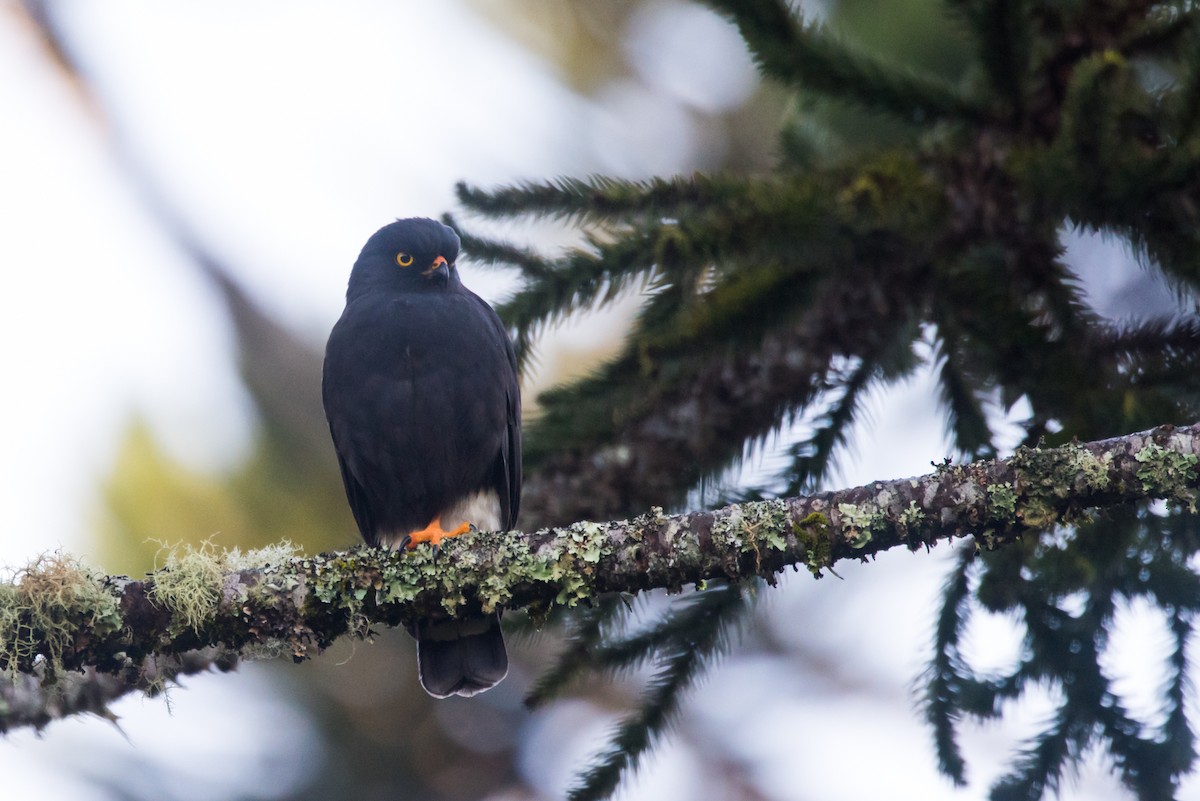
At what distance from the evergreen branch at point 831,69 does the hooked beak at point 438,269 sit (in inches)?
92.5

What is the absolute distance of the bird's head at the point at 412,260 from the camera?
5.21 meters

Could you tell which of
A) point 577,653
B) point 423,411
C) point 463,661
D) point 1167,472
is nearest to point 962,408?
point 1167,472

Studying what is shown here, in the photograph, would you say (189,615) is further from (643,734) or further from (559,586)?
(643,734)

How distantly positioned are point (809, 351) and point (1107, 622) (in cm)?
129

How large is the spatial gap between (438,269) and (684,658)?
2.40 m

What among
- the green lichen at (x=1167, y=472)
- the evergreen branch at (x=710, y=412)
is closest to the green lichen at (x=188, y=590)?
the evergreen branch at (x=710, y=412)

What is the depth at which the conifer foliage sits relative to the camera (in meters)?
3.05

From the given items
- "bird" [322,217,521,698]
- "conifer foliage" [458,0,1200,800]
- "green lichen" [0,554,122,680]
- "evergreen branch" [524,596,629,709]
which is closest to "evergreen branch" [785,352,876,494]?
"conifer foliage" [458,0,1200,800]

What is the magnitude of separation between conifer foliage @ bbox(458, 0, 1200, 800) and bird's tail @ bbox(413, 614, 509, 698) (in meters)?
0.91

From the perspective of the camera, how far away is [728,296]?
326 cm

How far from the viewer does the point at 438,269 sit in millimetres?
5184

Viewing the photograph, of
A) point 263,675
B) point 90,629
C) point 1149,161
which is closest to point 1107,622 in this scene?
point 1149,161

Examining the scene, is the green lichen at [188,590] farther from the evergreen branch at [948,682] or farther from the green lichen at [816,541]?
the evergreen branch at [948,682]

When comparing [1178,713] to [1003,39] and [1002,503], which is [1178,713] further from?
[1003,39]
